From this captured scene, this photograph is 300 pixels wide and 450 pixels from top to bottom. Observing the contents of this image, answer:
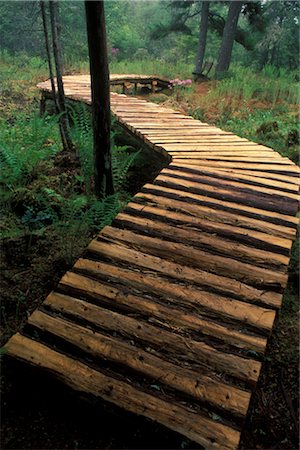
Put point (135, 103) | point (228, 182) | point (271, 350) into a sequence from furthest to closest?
point (135, 103)
point (228, 182)
point (271, 350)

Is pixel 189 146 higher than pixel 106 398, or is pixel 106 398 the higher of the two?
pixel 189 146

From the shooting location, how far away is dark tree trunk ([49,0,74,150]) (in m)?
4.54

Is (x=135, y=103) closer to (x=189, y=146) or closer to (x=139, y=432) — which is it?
(x=189, y=146)

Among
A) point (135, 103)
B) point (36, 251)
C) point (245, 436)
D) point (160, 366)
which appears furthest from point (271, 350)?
point (135, 103)

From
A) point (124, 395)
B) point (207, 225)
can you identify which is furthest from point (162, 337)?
point (207, 225)

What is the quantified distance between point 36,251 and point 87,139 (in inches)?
74.1

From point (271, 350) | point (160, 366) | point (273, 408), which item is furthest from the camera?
point (271, 350)

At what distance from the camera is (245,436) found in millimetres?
2295

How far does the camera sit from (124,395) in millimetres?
1859

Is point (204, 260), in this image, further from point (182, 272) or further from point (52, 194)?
point (52, 194)

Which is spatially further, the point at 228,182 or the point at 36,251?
the point at 228,182

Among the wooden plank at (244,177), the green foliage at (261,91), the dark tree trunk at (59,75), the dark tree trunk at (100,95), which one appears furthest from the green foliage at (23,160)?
the green foliage at (261,91)

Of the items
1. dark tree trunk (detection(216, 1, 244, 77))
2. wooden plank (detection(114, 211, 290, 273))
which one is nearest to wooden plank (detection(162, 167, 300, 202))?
wooden plank (detection(114, 211, 290, 273))

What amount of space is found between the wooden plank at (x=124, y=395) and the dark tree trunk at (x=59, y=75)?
3567 mm
